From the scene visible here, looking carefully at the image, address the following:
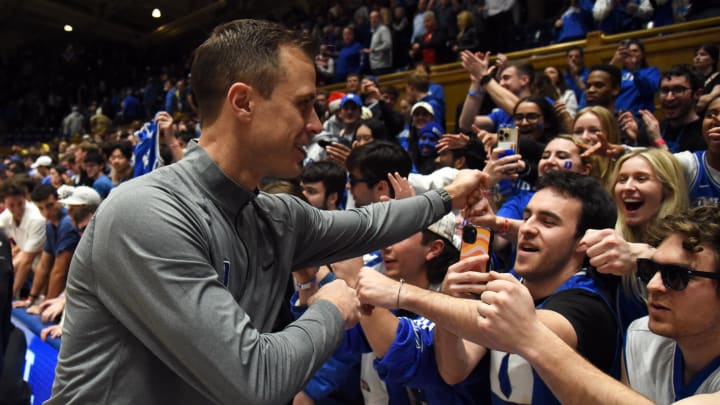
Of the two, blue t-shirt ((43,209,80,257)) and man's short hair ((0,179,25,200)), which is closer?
blue t-shirt ((43,209,80,257))

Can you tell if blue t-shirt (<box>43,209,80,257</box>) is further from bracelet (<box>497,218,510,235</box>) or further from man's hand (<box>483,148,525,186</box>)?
man's hand (<box>483,148,525,186</box>)

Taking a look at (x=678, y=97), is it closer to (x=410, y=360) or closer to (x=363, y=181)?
(x=363, y=181)

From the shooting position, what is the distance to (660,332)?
160 cm

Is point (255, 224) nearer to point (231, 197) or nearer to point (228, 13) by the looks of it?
point (231, 197)

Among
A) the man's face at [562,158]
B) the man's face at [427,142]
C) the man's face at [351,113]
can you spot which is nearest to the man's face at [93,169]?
the man's face at [351,113]

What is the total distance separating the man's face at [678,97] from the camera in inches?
157

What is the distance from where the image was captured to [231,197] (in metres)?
1.39

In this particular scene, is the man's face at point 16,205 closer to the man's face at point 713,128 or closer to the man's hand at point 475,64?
the man's hand at point 475,64

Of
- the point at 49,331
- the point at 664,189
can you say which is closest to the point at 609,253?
the point at 664,189

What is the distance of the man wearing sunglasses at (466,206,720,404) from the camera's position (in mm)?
1357

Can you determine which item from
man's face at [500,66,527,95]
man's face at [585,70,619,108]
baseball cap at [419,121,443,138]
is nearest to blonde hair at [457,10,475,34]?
baseball cap at [419,121,443,138]

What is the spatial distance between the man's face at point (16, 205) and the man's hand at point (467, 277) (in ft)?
16.0

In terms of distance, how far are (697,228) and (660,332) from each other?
30 centimetres

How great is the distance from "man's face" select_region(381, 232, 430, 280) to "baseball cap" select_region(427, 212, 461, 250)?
3.5 inches
